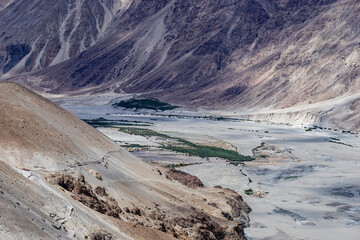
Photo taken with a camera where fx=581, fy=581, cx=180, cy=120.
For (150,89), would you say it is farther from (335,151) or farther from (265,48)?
(335,151)

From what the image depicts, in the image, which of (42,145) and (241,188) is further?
(241,188)

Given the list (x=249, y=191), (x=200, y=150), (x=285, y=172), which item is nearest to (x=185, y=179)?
(x=249, y=191)

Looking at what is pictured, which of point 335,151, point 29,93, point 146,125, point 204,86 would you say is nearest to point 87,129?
point 29,93

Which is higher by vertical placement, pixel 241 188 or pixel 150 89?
pixel 241 188

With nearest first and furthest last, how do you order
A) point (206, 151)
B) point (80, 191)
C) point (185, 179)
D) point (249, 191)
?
1. point (80, 191)
2. point (185, 179)
3. point (249, 191)
4. point (206, 151)

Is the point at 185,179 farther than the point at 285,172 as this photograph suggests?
Answer: No

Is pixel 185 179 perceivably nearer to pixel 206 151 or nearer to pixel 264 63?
Result: pixel 206 151

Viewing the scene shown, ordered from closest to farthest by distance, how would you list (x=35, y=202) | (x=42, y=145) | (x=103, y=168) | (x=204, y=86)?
(x=35, y=202) → (x=42, y=145) → (x=103, y=168) → (x=204, y=86)

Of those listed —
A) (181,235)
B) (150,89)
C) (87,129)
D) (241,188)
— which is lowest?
(150,89)
